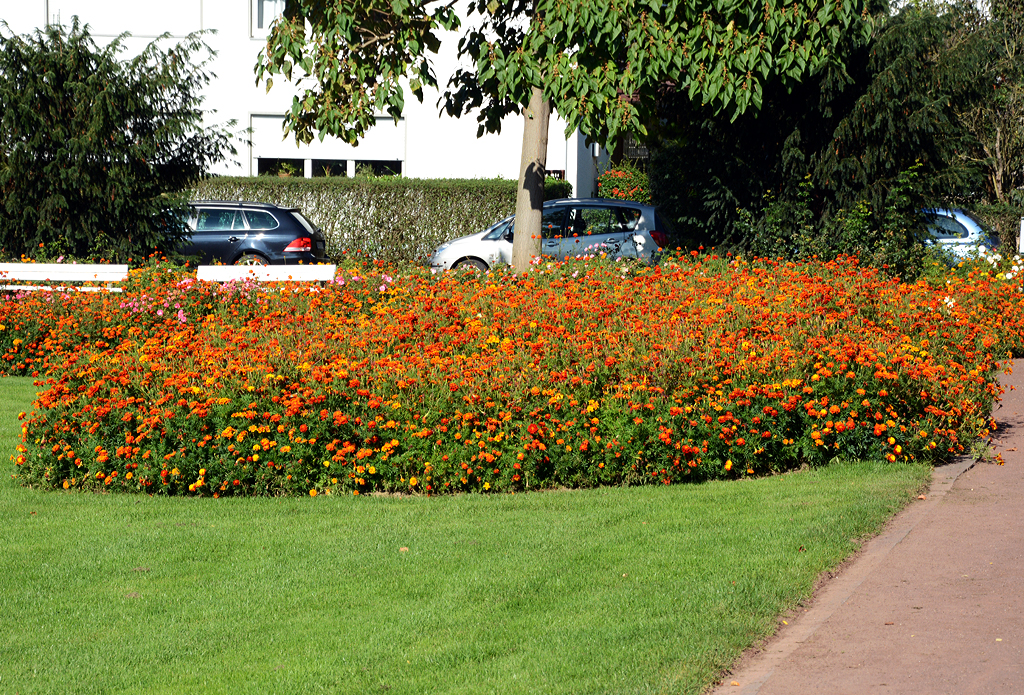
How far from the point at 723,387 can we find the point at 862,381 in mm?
954

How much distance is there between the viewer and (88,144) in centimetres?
1400

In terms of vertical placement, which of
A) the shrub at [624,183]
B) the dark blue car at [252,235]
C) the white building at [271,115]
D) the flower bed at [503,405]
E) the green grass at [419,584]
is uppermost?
the white building at [271,115]

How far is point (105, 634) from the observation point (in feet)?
15.7

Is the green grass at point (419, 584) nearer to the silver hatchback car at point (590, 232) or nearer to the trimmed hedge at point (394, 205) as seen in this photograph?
the silver hatchback car at point (590, 232)

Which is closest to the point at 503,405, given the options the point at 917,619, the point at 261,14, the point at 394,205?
the point at 917,619

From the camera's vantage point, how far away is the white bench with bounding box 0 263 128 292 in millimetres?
12977

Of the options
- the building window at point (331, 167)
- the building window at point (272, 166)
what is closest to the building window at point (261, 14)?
the building window at point (272, 166)

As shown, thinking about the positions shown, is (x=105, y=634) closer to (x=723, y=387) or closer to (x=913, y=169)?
(x=723, y=387)

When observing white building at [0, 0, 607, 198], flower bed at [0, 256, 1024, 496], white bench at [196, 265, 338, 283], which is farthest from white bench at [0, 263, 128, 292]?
white building at [0, 0, 607, 198]

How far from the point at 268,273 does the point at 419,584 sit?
791 cm

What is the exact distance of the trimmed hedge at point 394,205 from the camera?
23828 mm

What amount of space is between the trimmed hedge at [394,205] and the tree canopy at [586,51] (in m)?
10.6

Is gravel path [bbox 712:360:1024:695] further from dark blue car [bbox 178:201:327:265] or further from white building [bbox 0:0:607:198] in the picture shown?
white building [bbox 0:0:607:198]

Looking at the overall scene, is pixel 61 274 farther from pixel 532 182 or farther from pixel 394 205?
pixel 394 205
